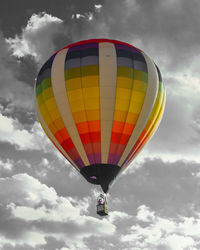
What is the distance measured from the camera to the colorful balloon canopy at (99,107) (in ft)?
89.8

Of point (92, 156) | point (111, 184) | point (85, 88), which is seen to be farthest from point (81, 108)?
point (111, 184)

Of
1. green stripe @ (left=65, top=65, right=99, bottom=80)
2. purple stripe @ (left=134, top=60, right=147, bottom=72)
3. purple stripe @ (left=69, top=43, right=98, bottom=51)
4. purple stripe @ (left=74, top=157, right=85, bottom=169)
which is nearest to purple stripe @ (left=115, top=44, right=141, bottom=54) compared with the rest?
purple stripe @ (left=134, top=60, right=147, bottom=72)

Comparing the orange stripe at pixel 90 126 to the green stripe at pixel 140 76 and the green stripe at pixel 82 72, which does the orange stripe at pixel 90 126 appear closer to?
the green stripe at pixel 82 72

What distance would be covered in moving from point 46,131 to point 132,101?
6114 millimetres

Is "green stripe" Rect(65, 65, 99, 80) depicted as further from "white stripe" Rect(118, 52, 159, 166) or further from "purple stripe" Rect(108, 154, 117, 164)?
"purple stripe" Rect(108, 154, 117, 164)

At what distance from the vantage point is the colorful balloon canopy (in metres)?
27.4

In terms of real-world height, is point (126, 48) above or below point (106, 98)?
above

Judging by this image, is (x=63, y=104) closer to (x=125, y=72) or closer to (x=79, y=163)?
(x=79, y=163)

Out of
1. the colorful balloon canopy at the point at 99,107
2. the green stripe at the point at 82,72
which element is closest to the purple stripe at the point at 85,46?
the colorful balloon canopy at the point at 99,107

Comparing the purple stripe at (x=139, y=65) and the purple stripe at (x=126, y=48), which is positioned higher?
the purple stripe at (x=126, y=48)

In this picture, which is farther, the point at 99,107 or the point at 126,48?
the point at 126,48

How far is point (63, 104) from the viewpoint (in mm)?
27938

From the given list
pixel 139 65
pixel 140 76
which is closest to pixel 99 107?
pixel 140 76

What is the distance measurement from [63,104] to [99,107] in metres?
2.28
